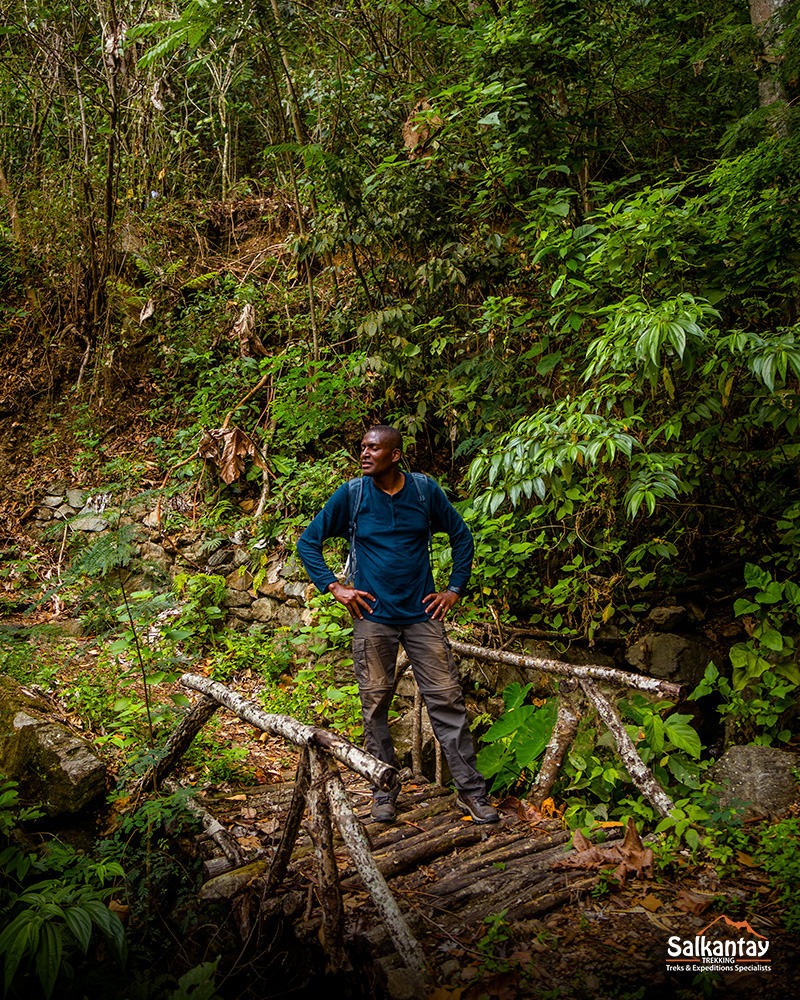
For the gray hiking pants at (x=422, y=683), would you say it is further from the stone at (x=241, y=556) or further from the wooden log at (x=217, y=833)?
the stone at (x=241, y=556)

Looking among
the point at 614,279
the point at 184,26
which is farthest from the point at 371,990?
the point at 184,26

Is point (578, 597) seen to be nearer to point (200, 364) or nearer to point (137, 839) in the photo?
point (137, 839)

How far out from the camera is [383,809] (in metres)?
3.66

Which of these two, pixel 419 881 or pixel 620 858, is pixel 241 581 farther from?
pixel 620 858

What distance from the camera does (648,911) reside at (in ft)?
8.88

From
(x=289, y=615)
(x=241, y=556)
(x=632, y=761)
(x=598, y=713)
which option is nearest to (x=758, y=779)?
(x=632, y=761)

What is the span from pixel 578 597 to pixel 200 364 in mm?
6447

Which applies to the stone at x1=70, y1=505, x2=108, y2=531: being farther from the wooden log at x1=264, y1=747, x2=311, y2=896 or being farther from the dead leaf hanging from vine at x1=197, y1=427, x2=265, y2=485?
the wooden log at x1=264, y1=747, x2=311, y2=896

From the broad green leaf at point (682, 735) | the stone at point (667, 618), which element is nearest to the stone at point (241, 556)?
the stone at point (667, 618)

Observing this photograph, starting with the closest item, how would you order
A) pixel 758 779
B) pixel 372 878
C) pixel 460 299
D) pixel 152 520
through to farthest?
pixel 372 878, pixel 758 779, pixel 460 299, pixel 152 520

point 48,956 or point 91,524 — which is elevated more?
point 91,524

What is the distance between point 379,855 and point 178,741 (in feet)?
4.67

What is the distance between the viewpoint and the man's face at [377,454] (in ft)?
11.8

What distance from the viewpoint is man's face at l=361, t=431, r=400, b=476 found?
11.8 ft
